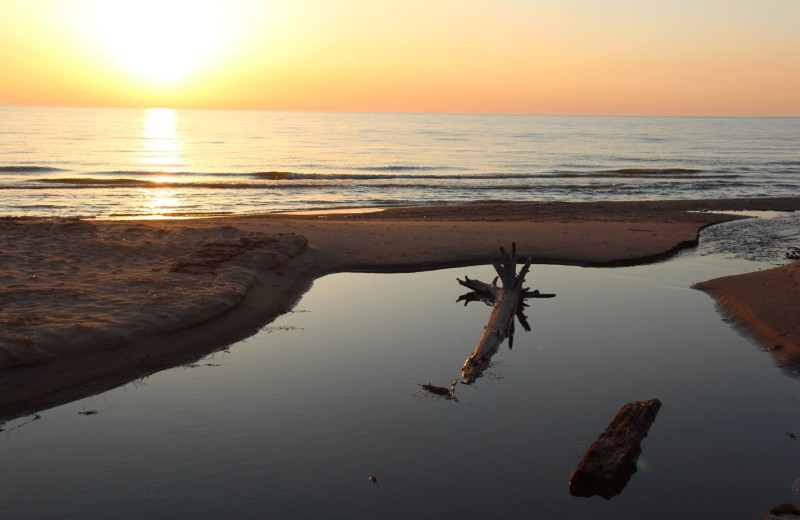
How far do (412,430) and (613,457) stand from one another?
2286mm

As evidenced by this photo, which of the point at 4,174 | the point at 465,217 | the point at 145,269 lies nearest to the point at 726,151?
the point at 465,217

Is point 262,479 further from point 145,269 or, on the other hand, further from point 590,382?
point 145,269

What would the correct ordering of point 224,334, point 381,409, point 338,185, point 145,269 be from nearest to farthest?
point 381,409 → point 224,334 → point 145,269 → point 338,185

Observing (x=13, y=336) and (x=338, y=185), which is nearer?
(x=13, y=336)

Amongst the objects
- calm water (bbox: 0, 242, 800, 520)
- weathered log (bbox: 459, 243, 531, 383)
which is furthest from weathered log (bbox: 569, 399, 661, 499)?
weathered log (bbox: 459, 243, 531, 383)

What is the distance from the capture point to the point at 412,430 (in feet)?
25.7

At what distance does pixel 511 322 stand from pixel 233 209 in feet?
75.8

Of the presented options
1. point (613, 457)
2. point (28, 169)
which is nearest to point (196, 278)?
point (613, 457)

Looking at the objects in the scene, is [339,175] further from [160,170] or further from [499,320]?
[499,320]

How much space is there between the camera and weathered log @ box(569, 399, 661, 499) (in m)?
6.65

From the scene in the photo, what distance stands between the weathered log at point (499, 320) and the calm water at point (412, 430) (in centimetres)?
21

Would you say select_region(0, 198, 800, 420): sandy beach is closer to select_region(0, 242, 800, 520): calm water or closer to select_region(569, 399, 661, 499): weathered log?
select_region(0, 242, 800, 520): calm water

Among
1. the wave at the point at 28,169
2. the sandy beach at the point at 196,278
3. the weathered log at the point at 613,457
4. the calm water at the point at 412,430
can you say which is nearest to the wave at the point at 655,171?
the sandy beach at the point at 196,278

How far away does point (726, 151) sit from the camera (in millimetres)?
77312
